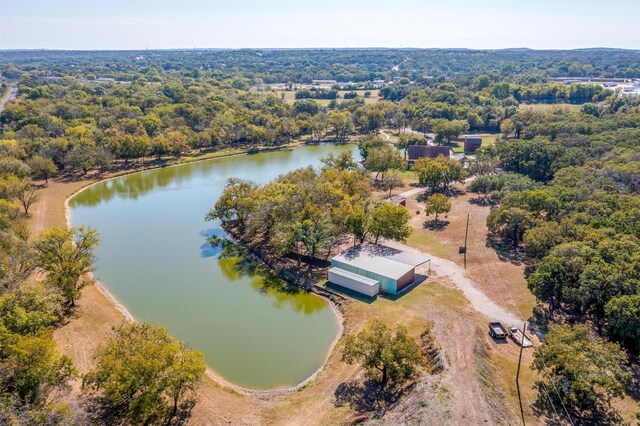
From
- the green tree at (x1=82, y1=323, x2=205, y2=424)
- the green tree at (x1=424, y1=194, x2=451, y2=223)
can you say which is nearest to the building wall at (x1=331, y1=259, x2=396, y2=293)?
the green tree at (x1=424, y1=194, x2=451, y2=223)

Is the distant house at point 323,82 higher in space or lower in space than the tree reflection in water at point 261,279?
higher

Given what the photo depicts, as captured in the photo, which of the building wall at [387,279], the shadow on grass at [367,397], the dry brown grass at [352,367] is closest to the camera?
the dry brown grass at [352,367]

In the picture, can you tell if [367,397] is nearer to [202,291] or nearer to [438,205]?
[202,291]

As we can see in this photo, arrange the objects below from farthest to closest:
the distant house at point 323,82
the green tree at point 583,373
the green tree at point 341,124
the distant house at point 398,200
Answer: the distant house at point 323,82 < the green tree at point 341,124 < the distant house at point 398,200 < the green tree at point 583,373

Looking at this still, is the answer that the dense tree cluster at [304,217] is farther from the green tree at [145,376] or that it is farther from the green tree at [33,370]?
Result: the green tree at [33,370]

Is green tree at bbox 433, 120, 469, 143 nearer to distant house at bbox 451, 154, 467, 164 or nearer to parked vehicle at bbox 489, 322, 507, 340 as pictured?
distant house at bbox 451, 154, 467, 164

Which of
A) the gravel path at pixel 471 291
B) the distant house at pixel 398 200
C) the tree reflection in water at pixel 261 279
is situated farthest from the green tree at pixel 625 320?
the distant house at pixel 398 200

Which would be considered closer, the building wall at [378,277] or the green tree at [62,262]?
the green tree at [62,262]
